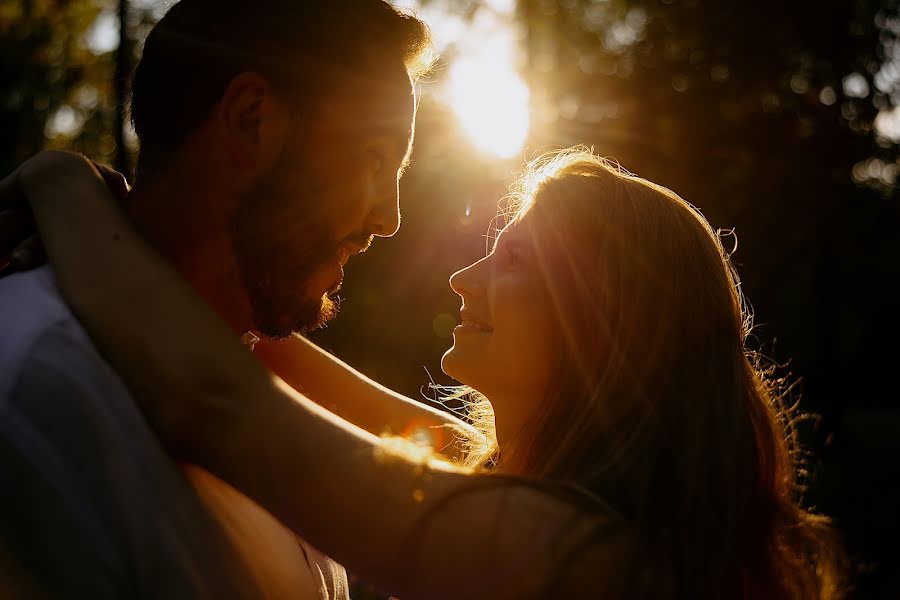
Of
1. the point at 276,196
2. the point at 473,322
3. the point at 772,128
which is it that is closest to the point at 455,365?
the point at 473,322

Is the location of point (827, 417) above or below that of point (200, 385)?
below

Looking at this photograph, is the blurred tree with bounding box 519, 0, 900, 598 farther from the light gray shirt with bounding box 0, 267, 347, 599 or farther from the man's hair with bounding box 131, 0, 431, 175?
the light gray shirt with bounding box 0, 267, 347, 599

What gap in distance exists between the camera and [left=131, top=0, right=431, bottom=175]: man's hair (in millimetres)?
2354

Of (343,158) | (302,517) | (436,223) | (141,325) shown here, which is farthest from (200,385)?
(436,223)

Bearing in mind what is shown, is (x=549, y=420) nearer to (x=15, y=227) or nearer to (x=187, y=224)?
(x=187, y=224)

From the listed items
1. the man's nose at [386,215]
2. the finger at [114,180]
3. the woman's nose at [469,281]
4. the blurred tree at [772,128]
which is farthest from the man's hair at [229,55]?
the blurred tree at [772,128]

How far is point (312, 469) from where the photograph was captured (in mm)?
1521

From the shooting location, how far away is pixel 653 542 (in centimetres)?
175

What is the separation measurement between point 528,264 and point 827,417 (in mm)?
16385

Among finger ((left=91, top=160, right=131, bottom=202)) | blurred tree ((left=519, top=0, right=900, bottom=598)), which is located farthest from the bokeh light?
finger ((left=91, top=160, right=131, bottom=202))

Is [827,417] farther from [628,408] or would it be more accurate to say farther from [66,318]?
[66,318]

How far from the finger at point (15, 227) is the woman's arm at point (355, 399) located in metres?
1.39

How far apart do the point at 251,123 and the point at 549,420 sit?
3.95ft

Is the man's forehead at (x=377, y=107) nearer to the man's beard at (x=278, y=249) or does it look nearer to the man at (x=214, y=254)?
the man at (x=214, y=254)
